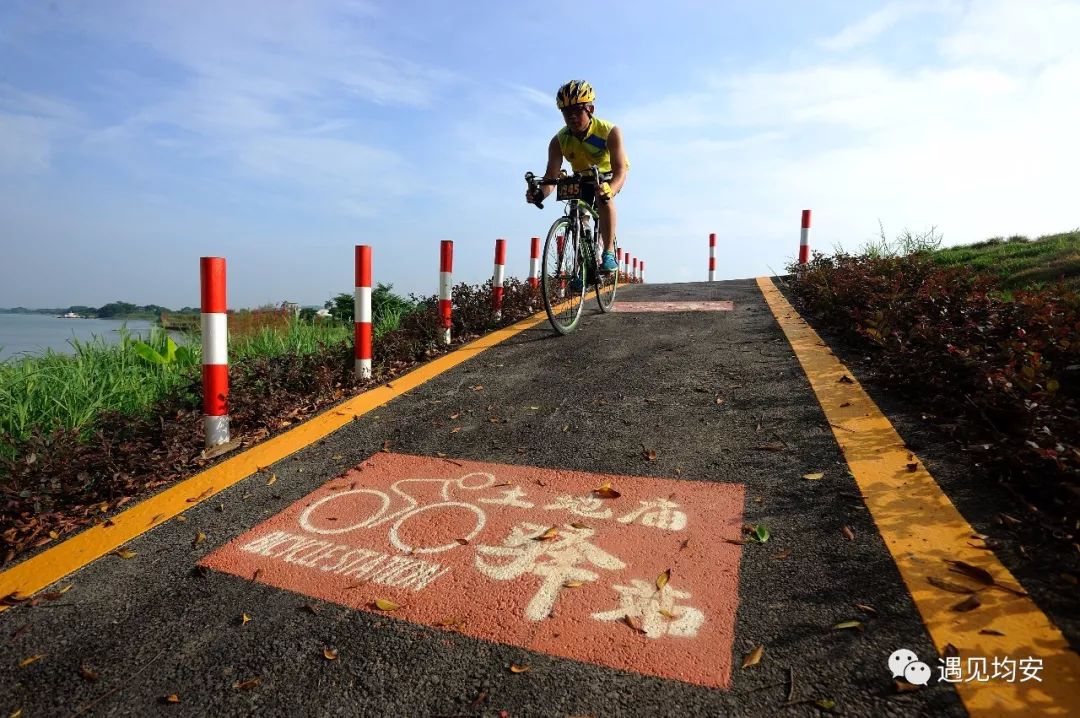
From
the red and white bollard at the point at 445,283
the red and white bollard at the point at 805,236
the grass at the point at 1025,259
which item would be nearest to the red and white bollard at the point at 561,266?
the red and white bollard at the point at 445,283

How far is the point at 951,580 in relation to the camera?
6.34ft

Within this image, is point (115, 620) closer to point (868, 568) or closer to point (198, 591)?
point (198, 591)

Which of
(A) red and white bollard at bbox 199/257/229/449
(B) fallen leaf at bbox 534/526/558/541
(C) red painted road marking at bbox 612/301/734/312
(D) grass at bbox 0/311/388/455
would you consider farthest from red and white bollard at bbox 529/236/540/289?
(B) fallen leaf at bbox 534/526/558/541

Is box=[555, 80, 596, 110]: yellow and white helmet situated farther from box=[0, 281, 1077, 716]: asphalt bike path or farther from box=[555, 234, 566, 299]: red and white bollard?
box=[0, 281, 1077, 716]: asphalt bike path

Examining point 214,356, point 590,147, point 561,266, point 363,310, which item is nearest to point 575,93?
point 590,147

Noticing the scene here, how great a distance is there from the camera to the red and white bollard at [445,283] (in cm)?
621

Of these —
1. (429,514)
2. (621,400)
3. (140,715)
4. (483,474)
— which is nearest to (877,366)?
(621,400)

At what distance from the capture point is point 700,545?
225 cm

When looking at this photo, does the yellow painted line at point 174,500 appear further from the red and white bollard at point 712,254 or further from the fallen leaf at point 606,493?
the red and white bollard at point 712,254

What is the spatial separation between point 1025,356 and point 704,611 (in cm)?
239

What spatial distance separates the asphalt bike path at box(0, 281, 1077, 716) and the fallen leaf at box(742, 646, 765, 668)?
0.01 m

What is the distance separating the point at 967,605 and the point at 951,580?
136 millimetres

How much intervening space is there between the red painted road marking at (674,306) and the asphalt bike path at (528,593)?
12.4 feet

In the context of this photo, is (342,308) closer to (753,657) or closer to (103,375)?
(103,375)
